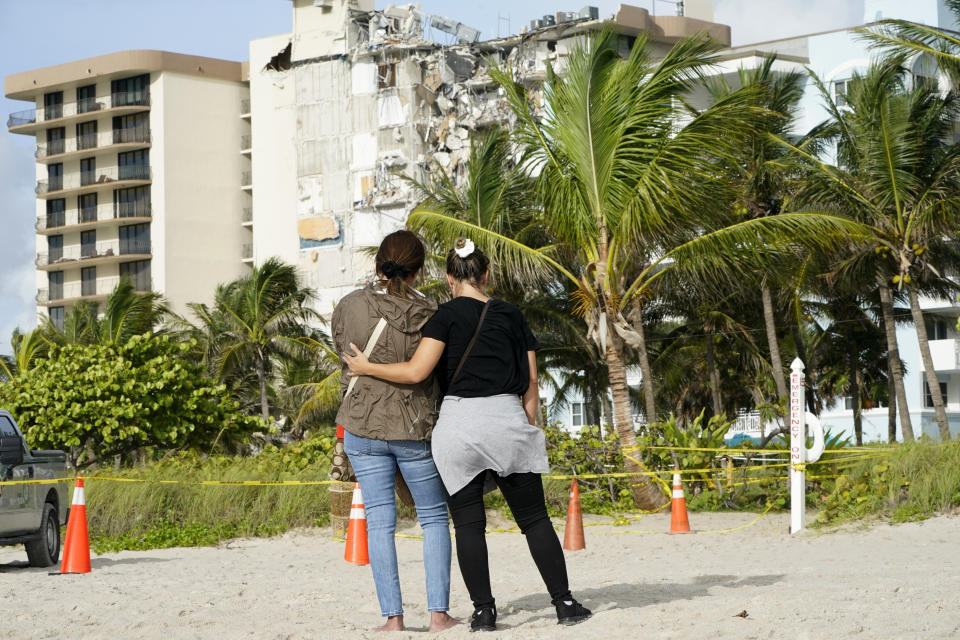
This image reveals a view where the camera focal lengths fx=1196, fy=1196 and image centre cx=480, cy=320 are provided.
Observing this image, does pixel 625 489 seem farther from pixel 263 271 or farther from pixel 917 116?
pixel 263 271

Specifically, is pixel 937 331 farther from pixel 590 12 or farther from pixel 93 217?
pixel 93 217

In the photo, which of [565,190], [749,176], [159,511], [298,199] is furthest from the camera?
[298,199]

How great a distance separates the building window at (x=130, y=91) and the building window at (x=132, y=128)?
86 cm

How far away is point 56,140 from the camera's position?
72875mm

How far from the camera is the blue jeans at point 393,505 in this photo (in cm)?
546

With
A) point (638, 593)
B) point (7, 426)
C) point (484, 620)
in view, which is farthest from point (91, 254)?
point (484, 620)

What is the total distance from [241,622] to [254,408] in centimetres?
4873

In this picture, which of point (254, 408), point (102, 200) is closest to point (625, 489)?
point (254, 408)

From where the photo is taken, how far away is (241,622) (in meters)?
6.01

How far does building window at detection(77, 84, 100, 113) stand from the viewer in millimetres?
70938

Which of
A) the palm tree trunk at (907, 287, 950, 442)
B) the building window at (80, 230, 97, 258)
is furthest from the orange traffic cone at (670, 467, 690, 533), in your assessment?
the building window at (80, 230, 97, 258)

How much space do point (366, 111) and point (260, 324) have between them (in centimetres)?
1852

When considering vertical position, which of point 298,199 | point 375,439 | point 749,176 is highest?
point 298,199

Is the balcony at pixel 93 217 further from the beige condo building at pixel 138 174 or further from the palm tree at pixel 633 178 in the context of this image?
the palm tree at pixel 633 178
